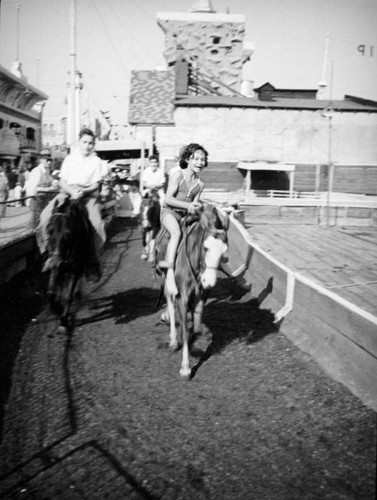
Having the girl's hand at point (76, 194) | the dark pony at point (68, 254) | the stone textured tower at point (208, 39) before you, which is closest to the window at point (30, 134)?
the stone textured tower at point (208, 39)

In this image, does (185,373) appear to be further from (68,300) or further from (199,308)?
(68,300)

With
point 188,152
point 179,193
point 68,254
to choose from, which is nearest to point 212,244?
point 179,193

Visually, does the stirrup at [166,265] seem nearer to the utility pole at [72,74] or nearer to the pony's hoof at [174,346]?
the pony's hoof at [174,346]

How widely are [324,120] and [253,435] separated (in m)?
34.4

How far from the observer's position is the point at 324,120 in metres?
35.0

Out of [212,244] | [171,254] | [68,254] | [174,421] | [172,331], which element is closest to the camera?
[174,421]

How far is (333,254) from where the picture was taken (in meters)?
12.8

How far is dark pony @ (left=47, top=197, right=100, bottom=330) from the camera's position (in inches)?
258

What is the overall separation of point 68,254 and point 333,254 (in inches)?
329

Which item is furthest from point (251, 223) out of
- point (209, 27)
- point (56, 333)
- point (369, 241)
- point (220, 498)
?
point (209, 27)

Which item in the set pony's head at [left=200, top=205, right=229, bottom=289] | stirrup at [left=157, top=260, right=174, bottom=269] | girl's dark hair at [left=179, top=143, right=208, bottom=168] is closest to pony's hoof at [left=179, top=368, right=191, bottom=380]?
pony's head at [left=200, top=205, right=229, bottom=289]

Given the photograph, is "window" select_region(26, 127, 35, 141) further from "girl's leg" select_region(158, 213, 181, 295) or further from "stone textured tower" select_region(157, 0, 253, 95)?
"girl's leg" select_region(158, 213, 181, 295)

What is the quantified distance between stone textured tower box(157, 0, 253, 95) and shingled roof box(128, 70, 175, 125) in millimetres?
16703

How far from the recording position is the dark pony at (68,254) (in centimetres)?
654
